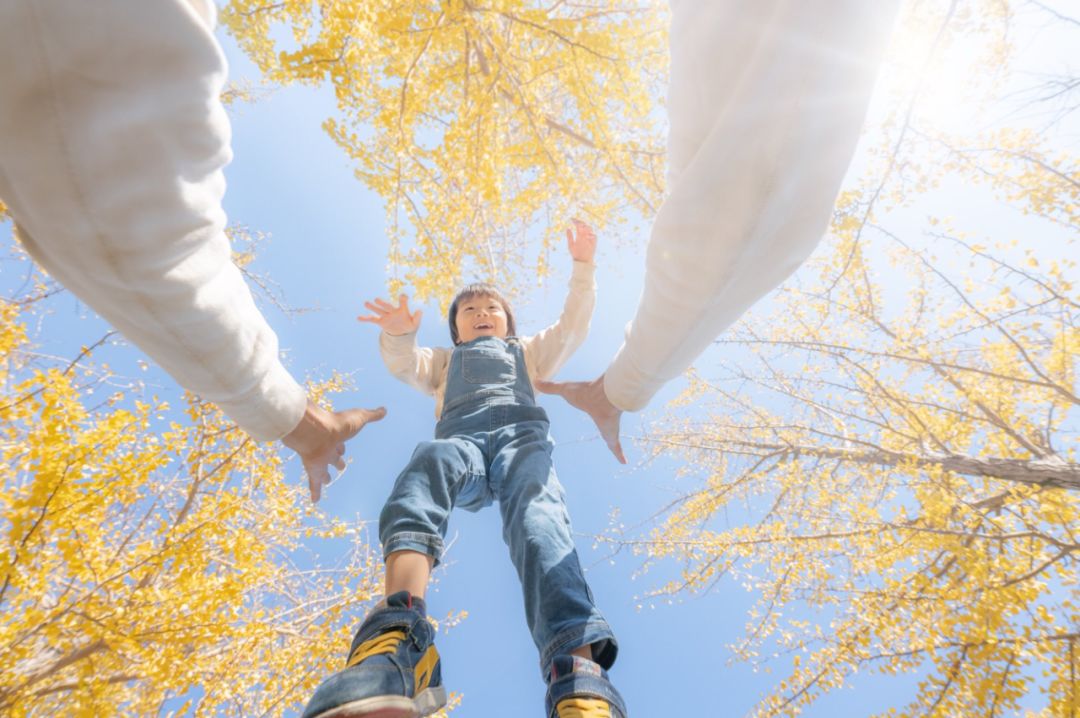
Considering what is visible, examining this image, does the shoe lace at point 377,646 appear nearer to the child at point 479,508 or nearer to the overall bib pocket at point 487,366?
the child at point 479,508

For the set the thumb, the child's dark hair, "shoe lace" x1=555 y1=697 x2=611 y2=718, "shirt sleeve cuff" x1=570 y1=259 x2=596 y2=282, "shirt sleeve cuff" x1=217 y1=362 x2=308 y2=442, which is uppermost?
the child's dark hair

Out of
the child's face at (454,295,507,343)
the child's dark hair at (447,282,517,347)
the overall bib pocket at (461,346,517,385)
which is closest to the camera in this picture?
the overall bib pocket at (461,346,517,385)

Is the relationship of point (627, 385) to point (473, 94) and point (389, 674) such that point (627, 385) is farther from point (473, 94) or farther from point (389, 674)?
point (473, 94)

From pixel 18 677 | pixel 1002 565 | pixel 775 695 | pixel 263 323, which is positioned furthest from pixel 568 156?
pixel 18 677

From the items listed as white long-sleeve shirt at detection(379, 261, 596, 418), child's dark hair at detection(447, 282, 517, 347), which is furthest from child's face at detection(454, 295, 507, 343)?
white long-sleeve shirt at detection(379, 261, 596, 418)

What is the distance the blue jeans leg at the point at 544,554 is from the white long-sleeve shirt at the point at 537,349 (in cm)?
77

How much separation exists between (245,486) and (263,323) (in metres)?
2.66

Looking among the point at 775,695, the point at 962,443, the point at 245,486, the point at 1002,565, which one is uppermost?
the point at 245,486

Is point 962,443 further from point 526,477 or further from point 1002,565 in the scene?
point 526,477

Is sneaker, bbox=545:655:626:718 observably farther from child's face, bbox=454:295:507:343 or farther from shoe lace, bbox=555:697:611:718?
child's face, bbox=454:295:507:343

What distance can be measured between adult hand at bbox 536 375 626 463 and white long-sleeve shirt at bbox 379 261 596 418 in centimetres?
87

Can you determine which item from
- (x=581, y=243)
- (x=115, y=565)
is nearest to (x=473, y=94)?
(x=581, y=243)

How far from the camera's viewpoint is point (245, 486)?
9.53ft

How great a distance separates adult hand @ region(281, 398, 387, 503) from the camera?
1.21 m
